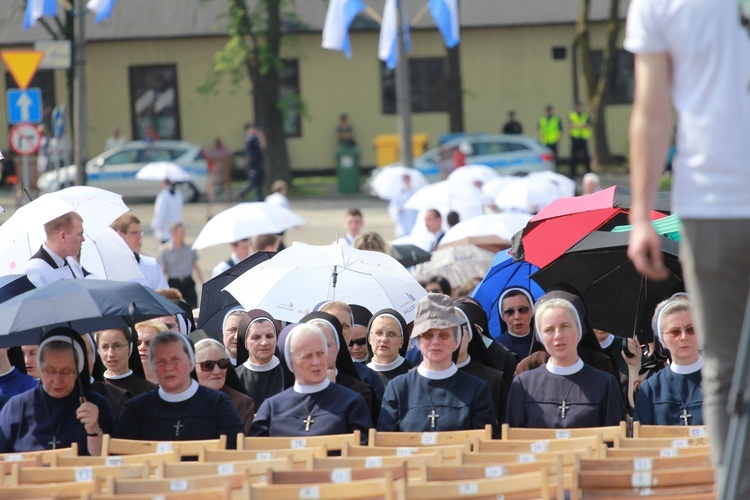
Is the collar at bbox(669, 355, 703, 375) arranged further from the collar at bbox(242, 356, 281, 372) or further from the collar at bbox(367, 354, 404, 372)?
the collar at bbox(242, 356, 281, 372)

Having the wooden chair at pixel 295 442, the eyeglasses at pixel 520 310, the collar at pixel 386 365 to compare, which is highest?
the eyeglasses at pixel 520 310

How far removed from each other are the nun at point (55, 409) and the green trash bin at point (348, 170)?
30.4 m

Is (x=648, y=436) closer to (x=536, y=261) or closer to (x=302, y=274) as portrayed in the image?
(x=536, y=261)

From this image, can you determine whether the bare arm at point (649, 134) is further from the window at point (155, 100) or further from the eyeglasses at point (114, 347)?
the window at point (155, 100)

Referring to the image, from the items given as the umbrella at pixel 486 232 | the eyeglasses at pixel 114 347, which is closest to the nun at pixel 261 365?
the eyeglasses at pixel 114 347

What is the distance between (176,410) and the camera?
23.5 ft

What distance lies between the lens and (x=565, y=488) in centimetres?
559

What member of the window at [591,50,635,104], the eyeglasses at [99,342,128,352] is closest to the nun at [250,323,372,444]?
the eyeglasses at [99,342,128,352]

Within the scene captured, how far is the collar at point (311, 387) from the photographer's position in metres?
7.26

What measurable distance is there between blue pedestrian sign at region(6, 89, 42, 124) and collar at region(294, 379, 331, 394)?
13258mm

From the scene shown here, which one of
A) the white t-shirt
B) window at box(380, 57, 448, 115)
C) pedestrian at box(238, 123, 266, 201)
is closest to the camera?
the white t-shirt

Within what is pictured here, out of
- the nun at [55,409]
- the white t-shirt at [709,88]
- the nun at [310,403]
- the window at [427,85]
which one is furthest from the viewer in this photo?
the window at [427,85]

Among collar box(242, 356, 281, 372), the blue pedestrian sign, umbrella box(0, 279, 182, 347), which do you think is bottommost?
collar box(242, 356, 281, 372)

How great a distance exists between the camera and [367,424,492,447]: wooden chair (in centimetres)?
670
